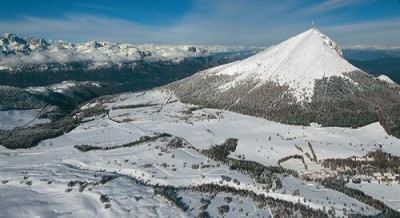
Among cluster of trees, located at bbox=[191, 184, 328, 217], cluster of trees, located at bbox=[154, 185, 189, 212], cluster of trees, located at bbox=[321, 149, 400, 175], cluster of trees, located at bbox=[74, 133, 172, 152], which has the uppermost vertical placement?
cluster of trees, located at bbox=[154, 185, 189, 212]

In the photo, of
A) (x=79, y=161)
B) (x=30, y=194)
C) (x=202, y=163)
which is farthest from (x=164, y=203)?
(x=79, y=161)

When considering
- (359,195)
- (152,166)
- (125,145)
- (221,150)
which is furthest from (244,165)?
(125,145)

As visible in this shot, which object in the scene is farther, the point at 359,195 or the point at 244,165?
the point at 244,165

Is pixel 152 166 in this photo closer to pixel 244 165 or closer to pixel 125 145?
pixel 244 165

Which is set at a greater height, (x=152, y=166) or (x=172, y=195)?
(x=172, y=195)

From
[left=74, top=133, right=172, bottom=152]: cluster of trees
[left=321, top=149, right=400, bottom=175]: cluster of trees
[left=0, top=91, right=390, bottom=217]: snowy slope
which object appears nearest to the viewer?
[left=0, top=91, right=390, bottom=217]: snowy slope

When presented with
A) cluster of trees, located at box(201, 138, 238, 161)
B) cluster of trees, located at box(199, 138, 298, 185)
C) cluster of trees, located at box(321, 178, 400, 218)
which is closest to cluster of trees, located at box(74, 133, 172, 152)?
cluster of trees, located at box(201, 138, 238, 161)

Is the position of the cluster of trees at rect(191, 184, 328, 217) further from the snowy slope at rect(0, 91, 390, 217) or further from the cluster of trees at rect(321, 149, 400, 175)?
the cluster of trees at rect(321, 149, 400, 175)

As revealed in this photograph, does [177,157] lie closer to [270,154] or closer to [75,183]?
[270,154]

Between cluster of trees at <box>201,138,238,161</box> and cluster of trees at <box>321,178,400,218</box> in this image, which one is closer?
cluster of trees at <box>321,178,400,218</box>

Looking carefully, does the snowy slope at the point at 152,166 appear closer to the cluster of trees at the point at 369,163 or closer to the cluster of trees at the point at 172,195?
the cluster of trees at the point at 172,195

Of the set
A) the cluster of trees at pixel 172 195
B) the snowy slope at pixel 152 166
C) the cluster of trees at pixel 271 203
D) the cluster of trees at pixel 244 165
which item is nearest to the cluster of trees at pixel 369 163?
the snowy slope at pixel 152 166

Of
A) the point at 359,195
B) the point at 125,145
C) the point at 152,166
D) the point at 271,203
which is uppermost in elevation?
the point at 271,203
